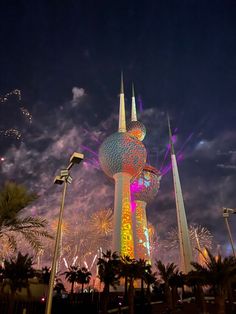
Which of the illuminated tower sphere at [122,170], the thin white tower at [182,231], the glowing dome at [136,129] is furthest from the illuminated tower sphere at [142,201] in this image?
the illuminated tower sphere at [122,170]

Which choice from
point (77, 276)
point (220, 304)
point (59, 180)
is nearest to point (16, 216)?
point (59, 180)

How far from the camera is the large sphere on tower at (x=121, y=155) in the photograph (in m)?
62.0

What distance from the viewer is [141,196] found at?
7700cm

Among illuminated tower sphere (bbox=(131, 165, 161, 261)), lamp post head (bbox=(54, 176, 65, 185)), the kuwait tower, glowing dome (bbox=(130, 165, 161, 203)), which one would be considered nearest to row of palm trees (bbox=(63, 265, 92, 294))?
the kuwait tower

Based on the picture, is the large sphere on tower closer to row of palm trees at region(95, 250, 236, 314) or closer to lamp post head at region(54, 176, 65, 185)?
row of palm trees at region(95, 250, 236, 314)

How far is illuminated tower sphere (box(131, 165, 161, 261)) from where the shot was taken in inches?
2771

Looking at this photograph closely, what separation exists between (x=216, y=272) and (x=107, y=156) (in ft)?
150

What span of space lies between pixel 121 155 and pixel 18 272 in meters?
43.3

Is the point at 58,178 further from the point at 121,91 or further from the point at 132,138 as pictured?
the point at 121,91

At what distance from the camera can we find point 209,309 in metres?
29.4

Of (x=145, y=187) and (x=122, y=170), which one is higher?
(x=145, y=187)

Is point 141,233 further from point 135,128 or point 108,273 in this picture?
point 108,273

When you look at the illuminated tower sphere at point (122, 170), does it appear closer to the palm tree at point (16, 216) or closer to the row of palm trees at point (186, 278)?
the row of palm trees at point (186, 278)

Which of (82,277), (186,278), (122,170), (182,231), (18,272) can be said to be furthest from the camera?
(122,170)
